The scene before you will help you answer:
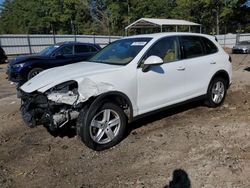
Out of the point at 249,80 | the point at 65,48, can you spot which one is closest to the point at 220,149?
the point at 249,80

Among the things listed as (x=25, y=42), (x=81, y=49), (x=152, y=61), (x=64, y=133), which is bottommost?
(x=25, y=42)

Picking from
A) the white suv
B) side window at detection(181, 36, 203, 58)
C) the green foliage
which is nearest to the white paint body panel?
the white suv

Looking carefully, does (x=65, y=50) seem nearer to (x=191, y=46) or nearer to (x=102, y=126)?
(x=191, y=46)

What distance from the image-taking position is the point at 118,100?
201 inches

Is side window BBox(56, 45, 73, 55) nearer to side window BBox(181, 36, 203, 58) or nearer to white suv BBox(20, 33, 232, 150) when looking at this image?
white suv BBox(20, 33, 232, 150)

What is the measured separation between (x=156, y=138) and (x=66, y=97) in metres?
1.67

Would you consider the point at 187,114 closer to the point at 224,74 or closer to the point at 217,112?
the point at 217,112

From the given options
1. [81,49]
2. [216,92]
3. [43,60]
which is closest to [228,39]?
[81,49]

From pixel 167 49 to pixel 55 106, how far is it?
2.36 metres

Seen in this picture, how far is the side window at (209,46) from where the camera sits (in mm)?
6725

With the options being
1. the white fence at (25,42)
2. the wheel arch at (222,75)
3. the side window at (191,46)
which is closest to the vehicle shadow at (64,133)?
the side window at (191,46)

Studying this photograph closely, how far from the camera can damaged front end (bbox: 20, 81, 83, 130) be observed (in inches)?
182

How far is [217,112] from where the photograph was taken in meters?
6.75

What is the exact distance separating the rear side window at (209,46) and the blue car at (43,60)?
18.9ft
